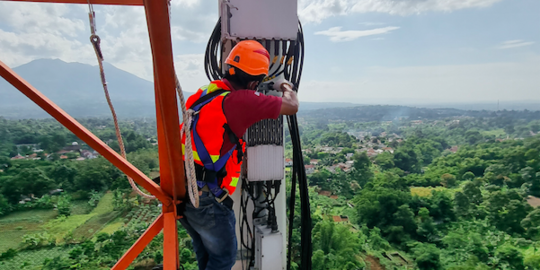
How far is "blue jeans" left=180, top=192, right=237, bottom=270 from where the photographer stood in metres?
1.41

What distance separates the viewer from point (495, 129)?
275 inches

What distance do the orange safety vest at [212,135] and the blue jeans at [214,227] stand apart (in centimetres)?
8

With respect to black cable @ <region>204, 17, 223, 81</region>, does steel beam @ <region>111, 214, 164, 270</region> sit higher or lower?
lower

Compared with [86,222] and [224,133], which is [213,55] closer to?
[224,133]

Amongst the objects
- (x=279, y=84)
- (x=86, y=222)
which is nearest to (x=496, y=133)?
(x=279, y=84)

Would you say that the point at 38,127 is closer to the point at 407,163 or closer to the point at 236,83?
the point at 236,83

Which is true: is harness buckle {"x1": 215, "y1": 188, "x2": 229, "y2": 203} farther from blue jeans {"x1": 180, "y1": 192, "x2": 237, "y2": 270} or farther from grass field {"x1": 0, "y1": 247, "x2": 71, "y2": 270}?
grass field {"x1": 0, "y1": 247, "x2": 71, "y2": 270}

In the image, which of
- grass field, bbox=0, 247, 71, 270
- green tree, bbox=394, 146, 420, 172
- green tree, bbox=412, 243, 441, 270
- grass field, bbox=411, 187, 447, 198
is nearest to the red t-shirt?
green tree, bbox=412, 243, 441, 270

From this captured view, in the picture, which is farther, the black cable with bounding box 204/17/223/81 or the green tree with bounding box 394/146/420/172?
the green tree with bounding box 394/146/420/172

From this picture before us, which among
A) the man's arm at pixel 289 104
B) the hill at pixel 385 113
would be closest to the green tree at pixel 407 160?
the hill at pixel 385 113

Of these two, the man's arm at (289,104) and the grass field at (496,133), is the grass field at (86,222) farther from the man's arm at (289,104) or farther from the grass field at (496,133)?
the grass field at (496,133)

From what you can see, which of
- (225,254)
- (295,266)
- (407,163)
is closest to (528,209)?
(407,163)

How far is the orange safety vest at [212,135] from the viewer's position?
4.34 ft

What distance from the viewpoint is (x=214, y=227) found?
4.69 feet
